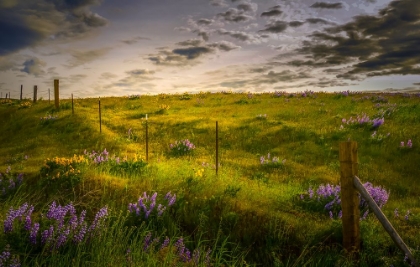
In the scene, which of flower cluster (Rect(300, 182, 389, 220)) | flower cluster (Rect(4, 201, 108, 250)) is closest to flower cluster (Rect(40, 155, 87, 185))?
flower cluster (Rect(4, 201, 108, 250))

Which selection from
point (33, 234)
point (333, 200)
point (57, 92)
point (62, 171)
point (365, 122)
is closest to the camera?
point (33, 234)

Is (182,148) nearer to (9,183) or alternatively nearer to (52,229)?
(9,183)

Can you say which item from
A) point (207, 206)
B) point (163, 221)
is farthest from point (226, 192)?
point (163, 221)

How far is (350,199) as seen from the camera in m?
6.05

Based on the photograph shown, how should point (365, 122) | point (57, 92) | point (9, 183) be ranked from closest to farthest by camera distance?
1. point (9, 183)
2. point (365, 122)
3. point (57, 92)

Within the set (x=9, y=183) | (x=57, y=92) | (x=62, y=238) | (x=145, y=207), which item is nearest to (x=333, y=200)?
(x=145, y=207)

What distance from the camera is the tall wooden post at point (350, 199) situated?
19.6 feet

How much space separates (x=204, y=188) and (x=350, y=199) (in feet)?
11.7

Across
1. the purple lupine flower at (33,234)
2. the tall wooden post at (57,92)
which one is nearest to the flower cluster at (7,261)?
the purple lupine flower at (33,234)

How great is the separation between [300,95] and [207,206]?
2075 cm

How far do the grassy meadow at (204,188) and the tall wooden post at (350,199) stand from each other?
0.24m

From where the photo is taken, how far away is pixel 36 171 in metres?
10.5

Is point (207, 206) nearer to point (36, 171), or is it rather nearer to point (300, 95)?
point (36, 171)

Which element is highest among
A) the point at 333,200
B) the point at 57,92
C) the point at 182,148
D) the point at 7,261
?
the point at 57,92
